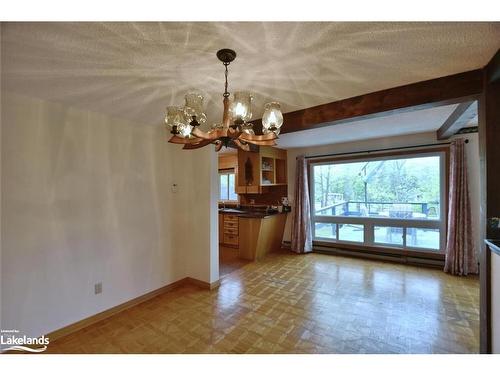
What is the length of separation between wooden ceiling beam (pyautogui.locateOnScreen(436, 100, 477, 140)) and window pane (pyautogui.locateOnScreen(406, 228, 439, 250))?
1642mm

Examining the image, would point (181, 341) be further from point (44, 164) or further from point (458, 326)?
point (458, 326)

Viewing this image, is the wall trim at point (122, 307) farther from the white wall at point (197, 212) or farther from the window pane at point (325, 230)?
the window pane at point (325, 230)

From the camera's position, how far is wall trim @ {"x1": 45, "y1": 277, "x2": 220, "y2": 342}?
213 cm

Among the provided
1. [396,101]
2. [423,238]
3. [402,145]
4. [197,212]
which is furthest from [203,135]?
[423,238]

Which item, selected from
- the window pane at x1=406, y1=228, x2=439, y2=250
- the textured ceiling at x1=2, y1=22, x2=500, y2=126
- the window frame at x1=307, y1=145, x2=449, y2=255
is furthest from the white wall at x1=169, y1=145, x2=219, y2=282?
the window pane at x1=406, y1=228, x2=439, y2=250

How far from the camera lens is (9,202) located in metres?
1.88

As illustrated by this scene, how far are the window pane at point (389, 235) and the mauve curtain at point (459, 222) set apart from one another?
0.71 m

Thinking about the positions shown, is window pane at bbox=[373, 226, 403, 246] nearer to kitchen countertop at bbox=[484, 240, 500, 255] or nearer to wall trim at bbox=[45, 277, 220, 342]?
kitchen countertop at bbox=[484, 240, 500, 255]

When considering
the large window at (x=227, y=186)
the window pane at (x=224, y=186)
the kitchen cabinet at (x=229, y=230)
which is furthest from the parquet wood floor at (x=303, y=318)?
the window pane at (x=224, y=186)

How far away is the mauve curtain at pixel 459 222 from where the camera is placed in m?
3.42

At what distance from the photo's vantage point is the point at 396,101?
1966 millimetres
